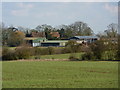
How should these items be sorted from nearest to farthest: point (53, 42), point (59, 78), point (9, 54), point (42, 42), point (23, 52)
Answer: point (59, 78), point (23, 52), point (9, 54), point (42, 42), point (53, 42)

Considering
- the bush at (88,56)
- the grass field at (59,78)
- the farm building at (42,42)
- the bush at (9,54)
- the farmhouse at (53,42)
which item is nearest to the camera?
the grass field at (59,78)

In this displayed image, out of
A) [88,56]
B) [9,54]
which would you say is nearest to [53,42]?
[9,54]

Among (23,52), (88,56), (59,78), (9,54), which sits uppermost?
(59,78)

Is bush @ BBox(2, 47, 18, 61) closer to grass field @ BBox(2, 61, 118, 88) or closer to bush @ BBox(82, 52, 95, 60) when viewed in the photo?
bush @ BBox(82, 52, 95, 60)

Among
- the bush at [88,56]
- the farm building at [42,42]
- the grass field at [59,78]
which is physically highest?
the farm building at [42,42]

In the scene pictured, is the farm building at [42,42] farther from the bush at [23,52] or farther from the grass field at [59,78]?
the grass field at [59,78]

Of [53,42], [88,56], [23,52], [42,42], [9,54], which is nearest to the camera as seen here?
[88,56]

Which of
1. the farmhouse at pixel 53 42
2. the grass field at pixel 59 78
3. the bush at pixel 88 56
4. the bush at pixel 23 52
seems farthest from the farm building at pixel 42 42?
the grass field at pixel 59 78

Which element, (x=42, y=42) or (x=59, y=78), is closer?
(x=59, y=78)

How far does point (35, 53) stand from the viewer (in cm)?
6431

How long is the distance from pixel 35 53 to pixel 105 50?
1775 centimetres

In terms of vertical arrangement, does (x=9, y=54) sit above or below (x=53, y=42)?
below

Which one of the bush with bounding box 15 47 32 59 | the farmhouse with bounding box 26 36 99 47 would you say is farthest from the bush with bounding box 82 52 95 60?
the farmhouse with bounding box 26 36 99 47

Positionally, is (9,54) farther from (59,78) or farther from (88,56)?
(59,78)
